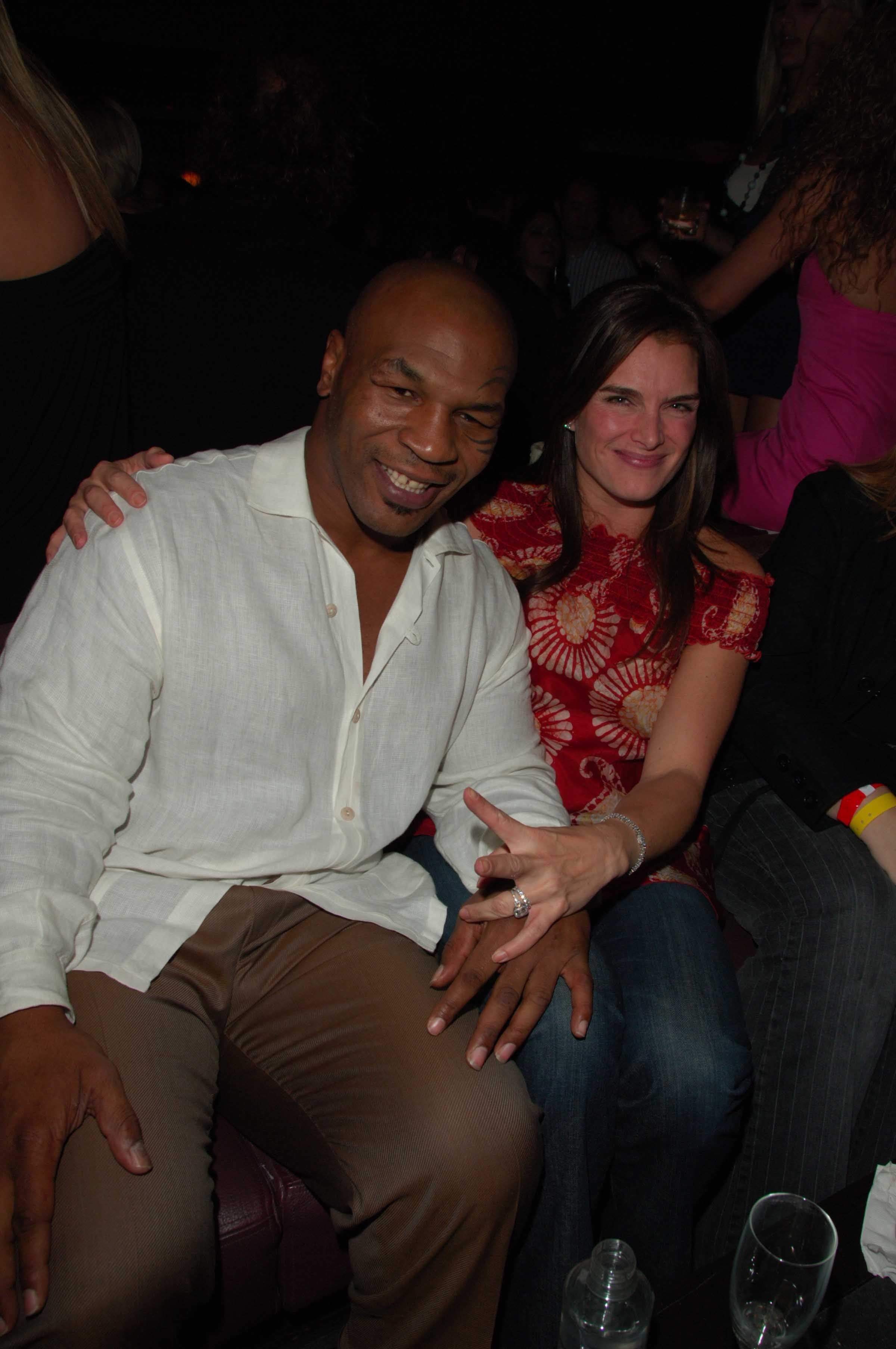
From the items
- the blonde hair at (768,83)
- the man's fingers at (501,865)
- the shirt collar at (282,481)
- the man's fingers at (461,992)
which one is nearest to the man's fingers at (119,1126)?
the man's fingers at (461,992)

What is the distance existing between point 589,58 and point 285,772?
9083 millimetres

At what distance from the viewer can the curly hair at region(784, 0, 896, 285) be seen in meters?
2.14

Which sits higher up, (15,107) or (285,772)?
(15,107)

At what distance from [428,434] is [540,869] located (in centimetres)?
68

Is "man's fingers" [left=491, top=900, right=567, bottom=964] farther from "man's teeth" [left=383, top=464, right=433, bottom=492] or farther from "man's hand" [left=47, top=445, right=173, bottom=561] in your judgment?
"man's hand" [left=47, top=445, right=173, bottom=561]

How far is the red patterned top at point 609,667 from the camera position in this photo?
6.25ft

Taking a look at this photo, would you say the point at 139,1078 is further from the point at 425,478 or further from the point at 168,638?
the point at 425,478

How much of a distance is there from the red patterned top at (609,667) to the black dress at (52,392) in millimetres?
862

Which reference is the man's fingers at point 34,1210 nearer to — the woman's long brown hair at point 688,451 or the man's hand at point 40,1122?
the man's hand at point 40,1122

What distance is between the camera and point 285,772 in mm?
1479

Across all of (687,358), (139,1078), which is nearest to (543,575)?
(687,358)

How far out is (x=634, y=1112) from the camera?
1601 mm

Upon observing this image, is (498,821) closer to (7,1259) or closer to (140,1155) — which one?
(140,1155)

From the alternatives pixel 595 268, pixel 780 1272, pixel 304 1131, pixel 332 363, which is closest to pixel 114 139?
pixel 332 363
